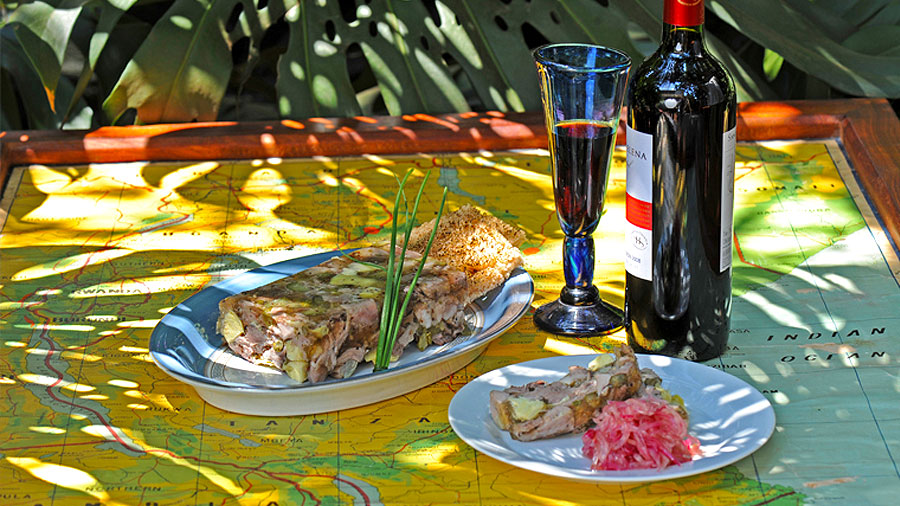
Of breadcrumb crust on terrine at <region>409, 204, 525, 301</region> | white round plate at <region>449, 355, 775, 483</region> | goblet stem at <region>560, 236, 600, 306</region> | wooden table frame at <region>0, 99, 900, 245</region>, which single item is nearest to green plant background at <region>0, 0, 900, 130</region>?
wooden table frame at <region>0, 99, 900, 245</region>

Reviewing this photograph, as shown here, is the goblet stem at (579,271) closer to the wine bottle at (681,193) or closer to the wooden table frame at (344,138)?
the wine bottle at (681,193)

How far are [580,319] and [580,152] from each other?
22 centimetres

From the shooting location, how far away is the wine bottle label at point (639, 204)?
112cm

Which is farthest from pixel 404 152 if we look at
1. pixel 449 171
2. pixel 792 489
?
pixel 792 489

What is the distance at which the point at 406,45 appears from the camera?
1987 mm

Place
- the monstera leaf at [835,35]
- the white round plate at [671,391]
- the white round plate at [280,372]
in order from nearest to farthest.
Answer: the white round plate at [671,391], the white round plate at [280,372], the monstera leaf at [835,35]

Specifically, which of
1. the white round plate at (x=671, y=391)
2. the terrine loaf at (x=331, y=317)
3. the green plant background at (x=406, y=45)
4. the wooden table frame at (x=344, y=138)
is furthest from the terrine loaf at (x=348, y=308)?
the green plant background at (x=406, y=45)

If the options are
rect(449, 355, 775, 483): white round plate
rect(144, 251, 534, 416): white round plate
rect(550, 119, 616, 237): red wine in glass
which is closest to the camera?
rect(449, 355, 775, 483): white round plate

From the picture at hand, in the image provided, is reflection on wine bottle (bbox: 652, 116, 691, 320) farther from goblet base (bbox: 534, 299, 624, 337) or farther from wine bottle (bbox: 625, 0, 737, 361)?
goblet base (bbox: 534, 299, 624, 337)

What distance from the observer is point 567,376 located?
1.05 m

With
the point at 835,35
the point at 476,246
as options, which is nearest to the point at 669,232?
the point at 476,246

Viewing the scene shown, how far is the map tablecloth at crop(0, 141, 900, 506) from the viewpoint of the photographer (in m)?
0.97

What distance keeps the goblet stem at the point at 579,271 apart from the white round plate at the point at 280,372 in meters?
0.05

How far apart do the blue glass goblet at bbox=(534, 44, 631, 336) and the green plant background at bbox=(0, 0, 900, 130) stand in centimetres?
77
